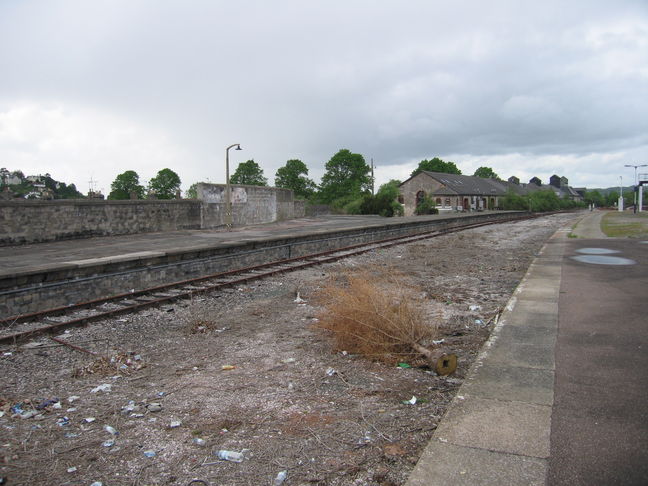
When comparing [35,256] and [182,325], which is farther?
[35,256]

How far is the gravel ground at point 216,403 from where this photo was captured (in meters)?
3.52

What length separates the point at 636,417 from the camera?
12.8 ft

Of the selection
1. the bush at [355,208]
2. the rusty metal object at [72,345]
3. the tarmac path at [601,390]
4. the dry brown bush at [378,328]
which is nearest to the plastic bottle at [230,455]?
the tarmac path at [601,390]

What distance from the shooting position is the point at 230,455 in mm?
3643

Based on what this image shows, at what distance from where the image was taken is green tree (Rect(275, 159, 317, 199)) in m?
95.9

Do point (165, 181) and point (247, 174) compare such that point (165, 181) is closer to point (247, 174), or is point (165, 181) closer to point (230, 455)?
point (247, 174)

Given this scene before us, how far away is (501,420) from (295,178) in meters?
93.8

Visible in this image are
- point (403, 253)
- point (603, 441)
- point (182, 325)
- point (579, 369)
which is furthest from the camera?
point (403, 253)

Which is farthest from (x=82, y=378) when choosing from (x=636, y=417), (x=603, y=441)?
(x=636, y=417)

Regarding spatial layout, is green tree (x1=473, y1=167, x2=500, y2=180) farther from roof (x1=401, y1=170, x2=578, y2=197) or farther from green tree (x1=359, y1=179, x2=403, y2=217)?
green tree (x1=359, y1=179, x2=403, y2=217)

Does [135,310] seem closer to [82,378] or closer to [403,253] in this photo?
[82,378]

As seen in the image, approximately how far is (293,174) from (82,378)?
9214cm

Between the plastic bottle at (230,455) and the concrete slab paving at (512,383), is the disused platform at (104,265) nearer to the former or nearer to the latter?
the plastic bottle at (230,455)

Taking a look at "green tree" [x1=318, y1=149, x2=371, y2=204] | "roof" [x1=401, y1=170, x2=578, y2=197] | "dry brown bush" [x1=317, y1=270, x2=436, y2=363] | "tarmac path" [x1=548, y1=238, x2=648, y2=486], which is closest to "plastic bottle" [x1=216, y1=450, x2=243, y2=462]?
"tarmac path" [x1=548, y1=238, x2=648, y2=486]
